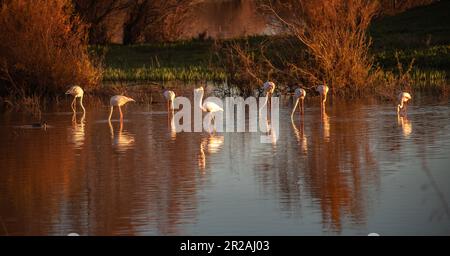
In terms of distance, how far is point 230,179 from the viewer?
1362 cm

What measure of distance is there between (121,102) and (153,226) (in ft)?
35.2

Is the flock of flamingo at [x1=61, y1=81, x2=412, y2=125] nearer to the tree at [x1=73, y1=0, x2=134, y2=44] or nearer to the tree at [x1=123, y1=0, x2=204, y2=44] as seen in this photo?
the tree at [x1=73, y1=0, x2=134, y2=44]

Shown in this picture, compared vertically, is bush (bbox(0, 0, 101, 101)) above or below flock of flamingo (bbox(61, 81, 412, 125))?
above

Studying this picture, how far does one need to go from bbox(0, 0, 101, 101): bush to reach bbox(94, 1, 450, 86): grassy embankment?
388 centimetres

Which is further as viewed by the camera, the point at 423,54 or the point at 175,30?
the point at 175,30

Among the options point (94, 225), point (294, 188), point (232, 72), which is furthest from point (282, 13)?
point (94, 225)

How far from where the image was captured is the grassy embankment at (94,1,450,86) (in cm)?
2944

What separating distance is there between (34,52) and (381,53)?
10.5 meters

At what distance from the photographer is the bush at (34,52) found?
2447 cm

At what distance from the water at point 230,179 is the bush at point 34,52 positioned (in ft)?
15.0

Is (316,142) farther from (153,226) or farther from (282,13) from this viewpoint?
(282,13)

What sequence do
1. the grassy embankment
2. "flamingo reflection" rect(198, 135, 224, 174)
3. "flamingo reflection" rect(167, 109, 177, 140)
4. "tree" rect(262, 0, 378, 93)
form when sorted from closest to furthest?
"flamingo reflection" rect(198, 135, 224, 174)
"flamingo reflection" rect(167, 109, 177, 140)
"tree" rect(262, 0, 378, 93)
the grassy embankment

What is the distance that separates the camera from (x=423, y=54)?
30266 mm

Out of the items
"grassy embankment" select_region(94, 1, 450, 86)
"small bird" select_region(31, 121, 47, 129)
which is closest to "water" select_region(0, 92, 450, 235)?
"small bird" select_region(31, 121, 47, 129)
